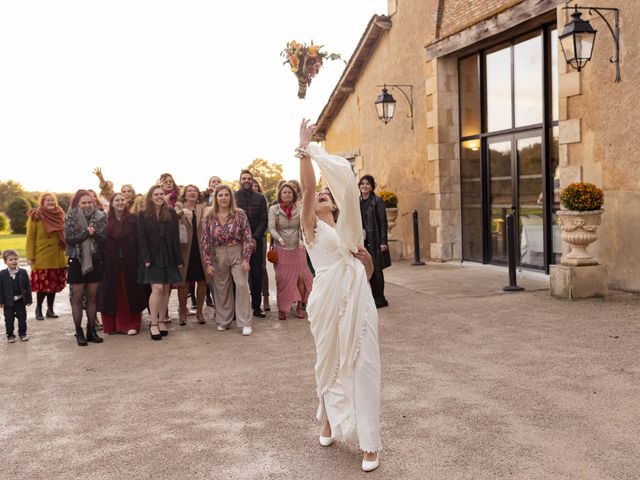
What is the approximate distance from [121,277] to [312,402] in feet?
12.6

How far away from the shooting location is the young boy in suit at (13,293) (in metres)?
7.26

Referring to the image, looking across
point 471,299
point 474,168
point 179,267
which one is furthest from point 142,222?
point 474,168

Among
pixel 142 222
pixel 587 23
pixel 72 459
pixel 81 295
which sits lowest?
pixel 72 459

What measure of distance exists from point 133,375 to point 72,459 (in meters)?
1.90

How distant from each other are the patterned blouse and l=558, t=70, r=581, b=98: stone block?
504 cm

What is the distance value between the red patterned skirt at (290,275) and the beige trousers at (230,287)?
760mm

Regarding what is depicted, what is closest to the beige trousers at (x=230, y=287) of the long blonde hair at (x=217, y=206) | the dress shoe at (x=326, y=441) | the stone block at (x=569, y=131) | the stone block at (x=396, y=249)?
the long blonde hair at (x=217, y=206)

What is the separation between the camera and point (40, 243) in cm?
844

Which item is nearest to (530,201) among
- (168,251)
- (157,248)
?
(168,251)

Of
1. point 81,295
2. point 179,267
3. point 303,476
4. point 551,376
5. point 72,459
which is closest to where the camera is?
point 303,476

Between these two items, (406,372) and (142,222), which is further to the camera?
(142,222)

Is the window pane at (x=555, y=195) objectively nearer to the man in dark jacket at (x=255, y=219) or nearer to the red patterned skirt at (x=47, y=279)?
the man in dark jacket at (x=255, y=219)

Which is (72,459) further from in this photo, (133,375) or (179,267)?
(179,267)

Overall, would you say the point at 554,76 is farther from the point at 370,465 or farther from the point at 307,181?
the point at 370,465
